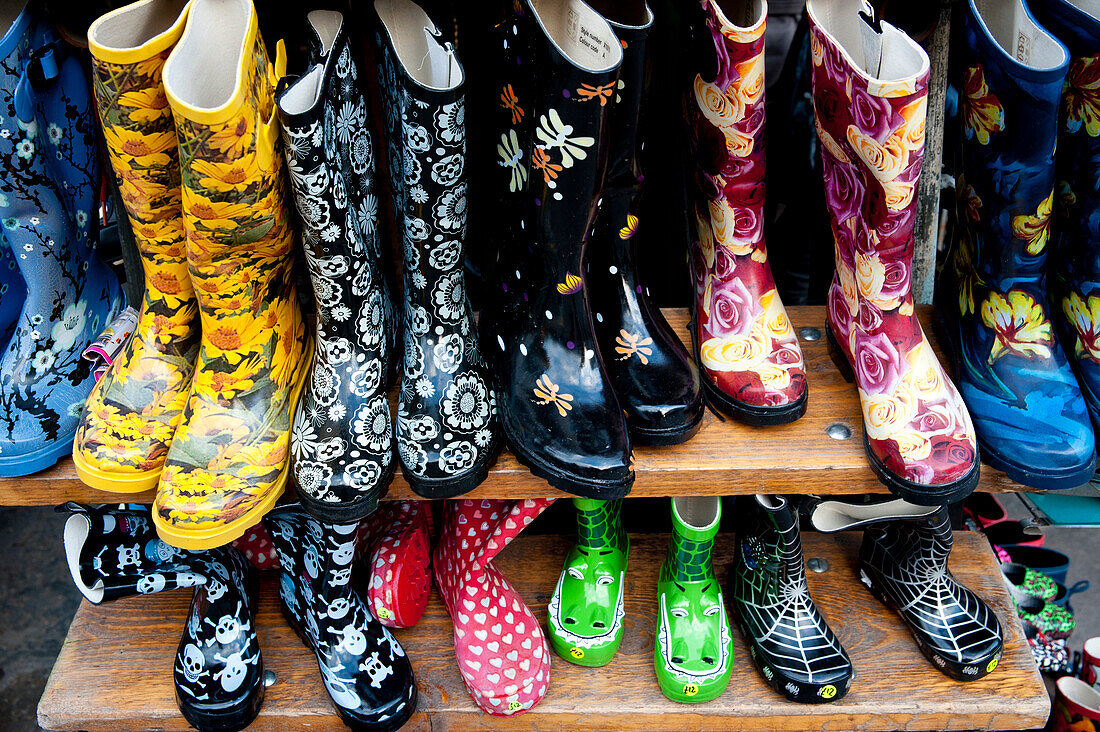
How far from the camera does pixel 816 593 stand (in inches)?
45.8

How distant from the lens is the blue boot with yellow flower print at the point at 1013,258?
2.52 ft

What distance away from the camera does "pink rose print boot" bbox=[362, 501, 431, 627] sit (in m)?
1.05

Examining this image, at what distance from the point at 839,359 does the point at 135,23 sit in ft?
2.70

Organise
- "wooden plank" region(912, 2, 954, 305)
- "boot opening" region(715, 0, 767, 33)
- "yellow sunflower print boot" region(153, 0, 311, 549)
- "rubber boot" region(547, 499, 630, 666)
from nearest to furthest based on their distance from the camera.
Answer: "yellow sunflower print boot" region(153, 0, 311, 549) → "boot opening" region(715, 0, 767, 33) → "wooden plank" region(912, 2, 954, 305) → "rubber boot" region(547, 499, 630, 666)

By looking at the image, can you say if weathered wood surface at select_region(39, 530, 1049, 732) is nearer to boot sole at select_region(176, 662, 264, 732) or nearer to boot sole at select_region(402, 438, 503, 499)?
boot sole at select_region(176, 662, 264, 732)

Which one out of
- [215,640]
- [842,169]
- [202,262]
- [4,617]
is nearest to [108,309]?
[202,262]

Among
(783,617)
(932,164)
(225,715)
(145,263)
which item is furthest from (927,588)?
(145,263)

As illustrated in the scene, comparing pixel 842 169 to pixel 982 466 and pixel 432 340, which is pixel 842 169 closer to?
pixel 982 466

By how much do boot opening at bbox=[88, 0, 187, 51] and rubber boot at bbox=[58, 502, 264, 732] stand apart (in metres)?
0.54

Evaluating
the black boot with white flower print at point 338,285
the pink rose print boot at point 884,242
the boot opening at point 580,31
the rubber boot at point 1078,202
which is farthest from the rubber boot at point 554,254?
the rubber boot at point 1078,202

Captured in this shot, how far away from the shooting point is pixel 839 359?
38.3 inches

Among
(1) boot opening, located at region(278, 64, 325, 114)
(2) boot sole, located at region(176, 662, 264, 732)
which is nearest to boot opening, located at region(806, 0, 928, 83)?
(1) boot opening, located at region(278, 64, 325, 114)

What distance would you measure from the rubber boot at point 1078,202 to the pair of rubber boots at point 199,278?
29.8 inches

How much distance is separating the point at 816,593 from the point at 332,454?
0.73 metres
